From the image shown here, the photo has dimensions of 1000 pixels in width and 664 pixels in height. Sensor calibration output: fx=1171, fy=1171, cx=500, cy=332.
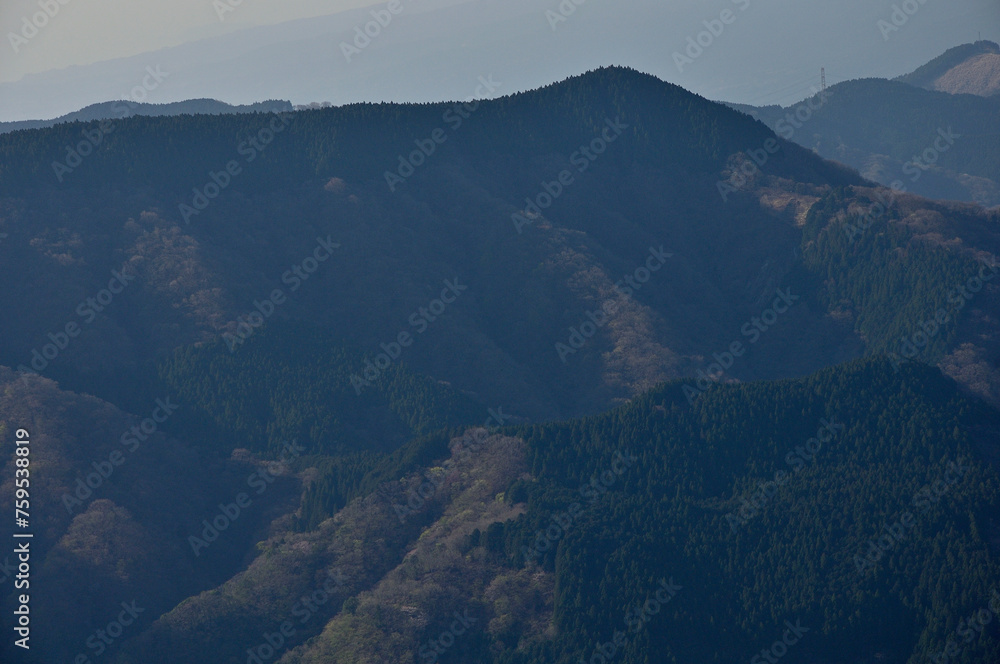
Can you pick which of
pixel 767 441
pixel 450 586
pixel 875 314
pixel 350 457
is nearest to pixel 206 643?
pixel 450 586

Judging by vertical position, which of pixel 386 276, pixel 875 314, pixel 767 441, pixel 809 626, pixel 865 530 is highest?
pixel 386 276

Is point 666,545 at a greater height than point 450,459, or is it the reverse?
point 450,459

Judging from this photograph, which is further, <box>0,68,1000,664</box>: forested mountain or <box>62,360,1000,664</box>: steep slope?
<box>0,68,1000,664</box>: forested mountain

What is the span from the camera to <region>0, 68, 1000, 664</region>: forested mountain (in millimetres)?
118062

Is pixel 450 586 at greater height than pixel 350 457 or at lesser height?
lesser

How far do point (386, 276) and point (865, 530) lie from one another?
99195mm

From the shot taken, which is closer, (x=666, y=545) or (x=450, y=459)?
(x=666, y=545)

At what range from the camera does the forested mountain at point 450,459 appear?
118062 mm

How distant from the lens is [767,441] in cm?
13850

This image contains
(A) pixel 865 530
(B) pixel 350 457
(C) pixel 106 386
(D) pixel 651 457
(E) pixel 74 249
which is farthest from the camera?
(E) pixel 74 249

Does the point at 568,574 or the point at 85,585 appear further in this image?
the point at 85,585

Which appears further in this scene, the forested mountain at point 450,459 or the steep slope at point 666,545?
the forested mountain at point 450,459

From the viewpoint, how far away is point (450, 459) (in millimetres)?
141875

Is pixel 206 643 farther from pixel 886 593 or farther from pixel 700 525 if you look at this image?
pixel 886 593
